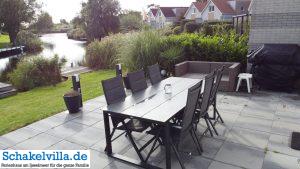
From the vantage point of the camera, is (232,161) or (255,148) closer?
(232,161)

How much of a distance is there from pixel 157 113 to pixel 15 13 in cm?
3173

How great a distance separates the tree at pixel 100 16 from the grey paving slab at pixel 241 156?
26227mm

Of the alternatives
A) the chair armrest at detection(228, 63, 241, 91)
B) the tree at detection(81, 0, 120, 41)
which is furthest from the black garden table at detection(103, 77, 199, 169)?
the tree at detection(81, 0, 120, 41)

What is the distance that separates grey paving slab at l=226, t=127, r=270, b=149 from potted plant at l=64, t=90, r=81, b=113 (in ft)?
10.1

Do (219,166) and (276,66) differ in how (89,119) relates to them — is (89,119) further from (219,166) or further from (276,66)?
(276,66)

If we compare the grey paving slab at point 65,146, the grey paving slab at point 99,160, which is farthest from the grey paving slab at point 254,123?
the grey paving slab at point 65,146

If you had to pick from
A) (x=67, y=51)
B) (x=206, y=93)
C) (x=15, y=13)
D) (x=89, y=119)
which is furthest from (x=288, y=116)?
(x=15, y=13)

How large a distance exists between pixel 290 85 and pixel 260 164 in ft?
12.5

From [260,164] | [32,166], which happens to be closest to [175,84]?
[260,164]

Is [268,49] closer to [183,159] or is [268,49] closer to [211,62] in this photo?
[211,62]

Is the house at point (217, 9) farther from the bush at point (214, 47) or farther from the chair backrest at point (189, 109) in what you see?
the chair backrest at point (189, 109)

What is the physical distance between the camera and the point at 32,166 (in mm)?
3250

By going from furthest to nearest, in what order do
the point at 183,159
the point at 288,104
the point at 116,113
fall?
the point at 288,104
the point at 183,159
the point at 116,113

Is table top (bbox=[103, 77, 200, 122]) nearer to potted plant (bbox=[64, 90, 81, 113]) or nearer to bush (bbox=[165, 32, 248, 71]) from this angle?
potted plant (bbox=[64, 90, 81, 113])
